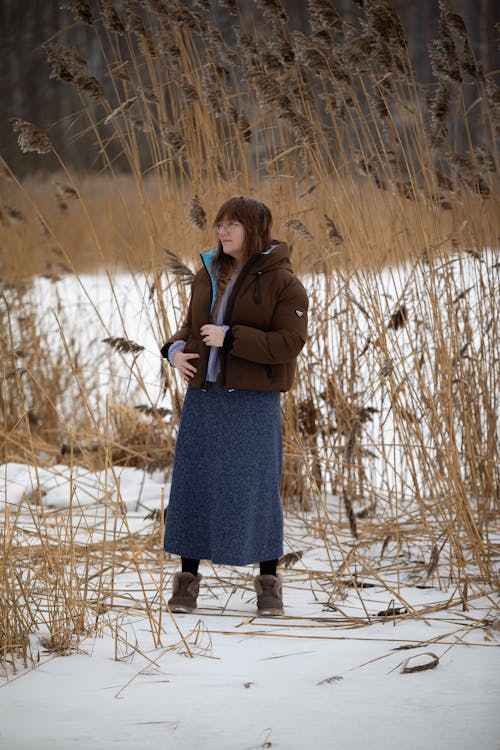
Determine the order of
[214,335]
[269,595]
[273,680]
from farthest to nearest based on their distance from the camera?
[269,595], [214,335], [273,680]

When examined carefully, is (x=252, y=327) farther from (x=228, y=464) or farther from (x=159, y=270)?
(x=159, y=270)

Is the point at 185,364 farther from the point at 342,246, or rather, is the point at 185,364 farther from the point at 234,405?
the point at 342,246

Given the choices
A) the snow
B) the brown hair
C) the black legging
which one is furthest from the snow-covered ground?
the brown hair

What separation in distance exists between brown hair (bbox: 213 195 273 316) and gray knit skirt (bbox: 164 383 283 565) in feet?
0.88

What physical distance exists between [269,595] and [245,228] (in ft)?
3.18

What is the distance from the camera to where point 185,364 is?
2.27 meters

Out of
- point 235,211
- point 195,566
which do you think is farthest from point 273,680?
point 235,211

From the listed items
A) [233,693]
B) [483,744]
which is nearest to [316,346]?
[233,693]

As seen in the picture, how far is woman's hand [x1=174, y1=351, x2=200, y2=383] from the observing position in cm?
227

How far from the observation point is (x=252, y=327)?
7.29ft

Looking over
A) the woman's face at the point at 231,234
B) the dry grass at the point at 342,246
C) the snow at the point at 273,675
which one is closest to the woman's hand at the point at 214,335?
the woman's face at the point at 231,234

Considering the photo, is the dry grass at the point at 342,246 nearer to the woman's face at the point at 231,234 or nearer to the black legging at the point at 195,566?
the black legging at the point at 195,566

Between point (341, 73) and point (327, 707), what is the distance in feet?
5.92

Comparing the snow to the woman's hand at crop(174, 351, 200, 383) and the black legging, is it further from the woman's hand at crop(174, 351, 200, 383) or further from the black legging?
the woman's hand at crop(174, 351, 200, 383)
